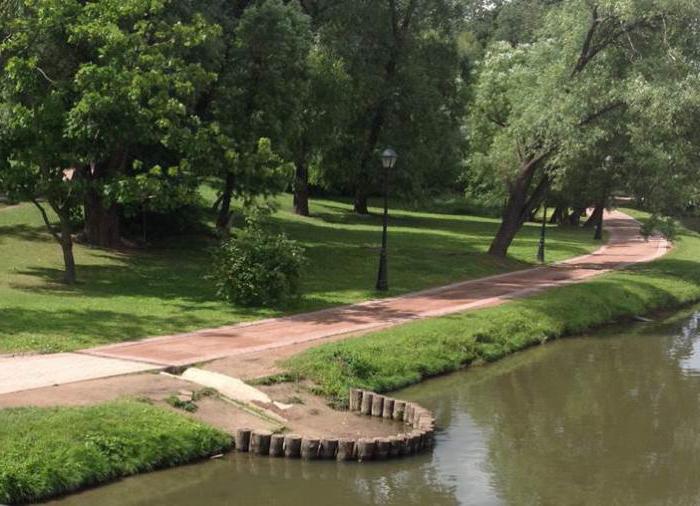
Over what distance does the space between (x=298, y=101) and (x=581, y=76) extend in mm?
9345

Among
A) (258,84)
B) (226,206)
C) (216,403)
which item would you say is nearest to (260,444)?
(216,403)

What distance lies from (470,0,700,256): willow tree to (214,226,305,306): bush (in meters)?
11.5

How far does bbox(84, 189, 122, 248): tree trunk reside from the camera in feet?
95.3

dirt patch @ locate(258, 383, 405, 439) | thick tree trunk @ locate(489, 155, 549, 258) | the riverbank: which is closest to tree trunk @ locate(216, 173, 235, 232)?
the riverbank

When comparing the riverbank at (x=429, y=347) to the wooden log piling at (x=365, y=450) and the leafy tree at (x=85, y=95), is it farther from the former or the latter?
the leafy tree at (x=85, y=95)

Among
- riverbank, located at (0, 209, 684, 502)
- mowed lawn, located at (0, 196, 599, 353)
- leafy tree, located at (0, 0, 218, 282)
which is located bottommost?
riverbank, located at (0, 209, 684, 502)

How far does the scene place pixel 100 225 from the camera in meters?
29.2

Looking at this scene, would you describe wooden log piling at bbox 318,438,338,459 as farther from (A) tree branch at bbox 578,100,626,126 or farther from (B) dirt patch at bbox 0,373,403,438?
(A) tree branch at bbox 578,100,626,126

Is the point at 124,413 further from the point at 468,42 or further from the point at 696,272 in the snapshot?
the point at 468,42

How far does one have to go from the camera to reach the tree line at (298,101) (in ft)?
75.1

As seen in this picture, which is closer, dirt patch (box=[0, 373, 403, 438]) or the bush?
dirt patch (box=[0, 373, 403, 438])

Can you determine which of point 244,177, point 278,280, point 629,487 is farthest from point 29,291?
point 629,487

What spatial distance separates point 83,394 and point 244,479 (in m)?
3.01


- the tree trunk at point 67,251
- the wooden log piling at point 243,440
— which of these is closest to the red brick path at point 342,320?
the wooden log piling at point 243,440
